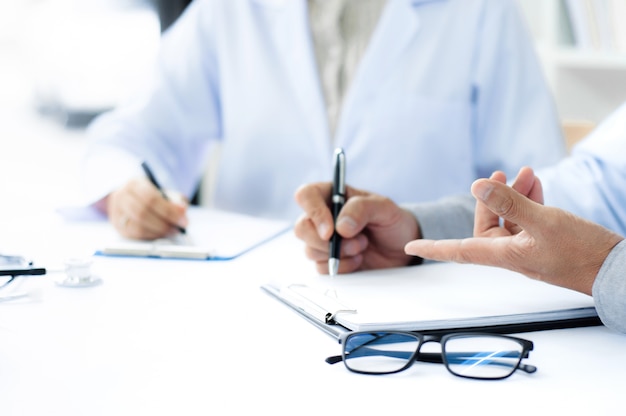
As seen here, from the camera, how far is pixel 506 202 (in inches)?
32.2

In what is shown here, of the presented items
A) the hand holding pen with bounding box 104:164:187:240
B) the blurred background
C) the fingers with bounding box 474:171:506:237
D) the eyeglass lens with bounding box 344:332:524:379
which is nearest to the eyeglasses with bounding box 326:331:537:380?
the eyeglass lens with bounding box 344:332:524:379

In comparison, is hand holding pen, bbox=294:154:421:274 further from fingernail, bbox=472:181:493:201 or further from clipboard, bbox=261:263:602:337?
fingernail, bbox=472:181:493:201

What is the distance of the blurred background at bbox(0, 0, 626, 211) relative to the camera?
7.86 feet

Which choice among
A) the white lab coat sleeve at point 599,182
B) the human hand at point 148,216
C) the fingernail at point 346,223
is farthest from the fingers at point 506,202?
the human hand at point 148,216

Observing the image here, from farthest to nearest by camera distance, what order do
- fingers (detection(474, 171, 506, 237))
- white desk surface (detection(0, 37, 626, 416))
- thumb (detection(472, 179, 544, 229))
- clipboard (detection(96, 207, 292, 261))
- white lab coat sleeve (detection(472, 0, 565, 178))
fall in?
white lab coat sleeve (detection(472, 0, 565, 178)) → clipboard (detection(96, 207, 292, 261)) → fingers (detection(474, 171, 506, 237)) → thumb (detection(472, 179, 544, 229)) → white desk surface (detection(0, 37, 626, 416))

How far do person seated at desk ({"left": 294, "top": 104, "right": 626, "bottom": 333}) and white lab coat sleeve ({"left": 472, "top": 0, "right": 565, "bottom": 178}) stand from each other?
0.69 ft

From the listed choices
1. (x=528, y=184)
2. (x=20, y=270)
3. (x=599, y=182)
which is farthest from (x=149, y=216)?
(x=599, y=182)

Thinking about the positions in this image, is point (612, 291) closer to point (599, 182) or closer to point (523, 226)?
point (523, 226)

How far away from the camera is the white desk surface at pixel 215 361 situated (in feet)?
2.21

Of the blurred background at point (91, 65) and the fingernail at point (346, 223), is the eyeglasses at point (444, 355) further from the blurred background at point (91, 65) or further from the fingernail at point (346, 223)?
the blurred background at point (91, 65)

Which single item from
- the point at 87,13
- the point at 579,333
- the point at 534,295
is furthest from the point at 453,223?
the point at 87,13

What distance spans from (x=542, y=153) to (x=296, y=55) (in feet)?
1.71

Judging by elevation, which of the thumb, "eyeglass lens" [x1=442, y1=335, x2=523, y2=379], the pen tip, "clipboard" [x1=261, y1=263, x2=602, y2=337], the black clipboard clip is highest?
the thumb

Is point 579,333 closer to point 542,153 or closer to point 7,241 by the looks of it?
point 542,153
